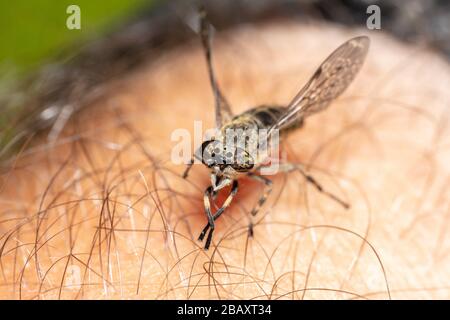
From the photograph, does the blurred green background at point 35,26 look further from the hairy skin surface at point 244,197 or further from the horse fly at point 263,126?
the horse fly at point 263,126

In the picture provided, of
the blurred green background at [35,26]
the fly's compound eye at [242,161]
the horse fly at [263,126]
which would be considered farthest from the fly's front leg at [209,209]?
the blurred green background at [35,26]

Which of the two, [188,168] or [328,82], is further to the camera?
[328,82]

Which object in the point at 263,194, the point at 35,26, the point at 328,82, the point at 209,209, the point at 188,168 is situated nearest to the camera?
the point at 209,209

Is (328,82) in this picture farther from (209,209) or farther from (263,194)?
(209,209)

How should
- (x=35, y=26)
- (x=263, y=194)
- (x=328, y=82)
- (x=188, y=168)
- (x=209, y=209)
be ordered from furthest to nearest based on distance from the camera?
(x=35, y=26)
(x=328, y=82)
(x=188, y=168)
(x=263, y=194)
(x=209, y=209)

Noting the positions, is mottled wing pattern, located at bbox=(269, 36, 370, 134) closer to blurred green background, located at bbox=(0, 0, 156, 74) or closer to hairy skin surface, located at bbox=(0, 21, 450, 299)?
hairy skin surface, located at bbox=(0, 21, 450, 299)

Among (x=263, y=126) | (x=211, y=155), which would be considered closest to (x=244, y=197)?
(x=211, y=155)
